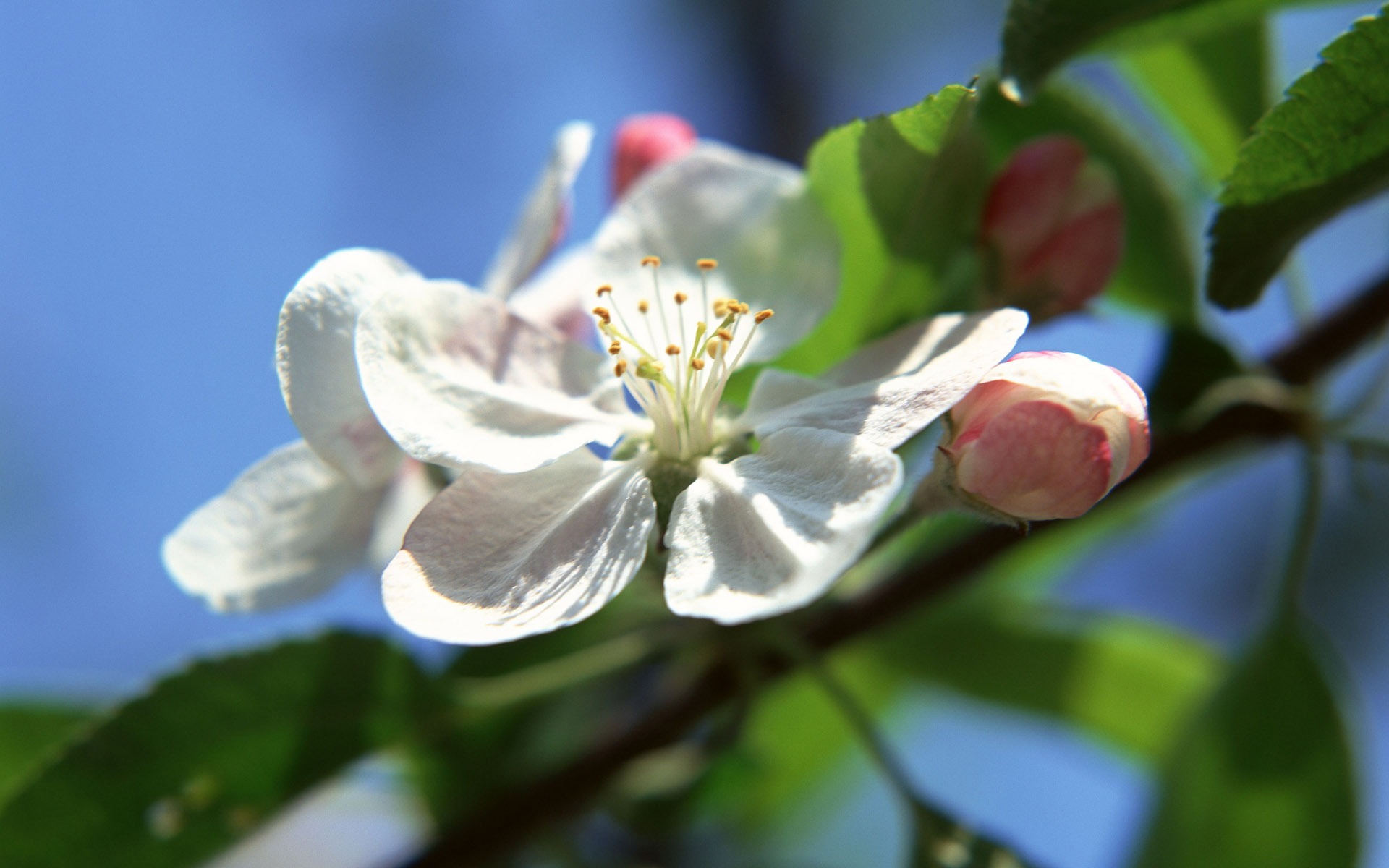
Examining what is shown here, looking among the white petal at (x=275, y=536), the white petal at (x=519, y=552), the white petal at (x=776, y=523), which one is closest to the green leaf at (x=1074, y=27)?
the white petal at (x=776, y=523)

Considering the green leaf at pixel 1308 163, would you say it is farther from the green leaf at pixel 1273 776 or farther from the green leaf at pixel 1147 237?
the green leaf at pixel 1273 776

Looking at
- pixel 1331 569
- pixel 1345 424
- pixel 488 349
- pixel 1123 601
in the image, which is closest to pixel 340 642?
pixel 488 349

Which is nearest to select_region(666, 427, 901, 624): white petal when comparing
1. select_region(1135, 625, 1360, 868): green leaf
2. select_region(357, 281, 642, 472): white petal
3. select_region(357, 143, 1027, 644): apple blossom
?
select_region(357, 143, 1027, 644): apple blossom

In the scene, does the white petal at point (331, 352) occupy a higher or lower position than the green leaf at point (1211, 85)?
higher

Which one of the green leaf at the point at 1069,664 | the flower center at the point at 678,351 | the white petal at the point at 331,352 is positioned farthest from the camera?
the green leaf at the point at 1069,664

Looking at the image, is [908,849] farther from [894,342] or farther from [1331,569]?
[1331,569]

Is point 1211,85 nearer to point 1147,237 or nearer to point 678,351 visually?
point 1147,237

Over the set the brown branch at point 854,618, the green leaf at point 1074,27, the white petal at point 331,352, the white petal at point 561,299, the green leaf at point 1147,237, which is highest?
the green leaf at point 1074,27
